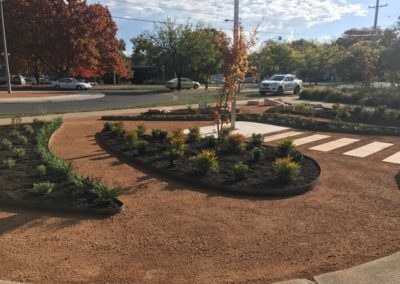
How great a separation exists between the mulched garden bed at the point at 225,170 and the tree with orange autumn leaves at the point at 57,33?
132 ft

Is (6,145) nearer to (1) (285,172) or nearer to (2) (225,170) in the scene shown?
(2) (225,170)

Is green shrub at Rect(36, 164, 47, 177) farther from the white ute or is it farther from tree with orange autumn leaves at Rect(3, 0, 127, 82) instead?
tree with orange autumn leaves at Rect(3, 0, 127, 82)

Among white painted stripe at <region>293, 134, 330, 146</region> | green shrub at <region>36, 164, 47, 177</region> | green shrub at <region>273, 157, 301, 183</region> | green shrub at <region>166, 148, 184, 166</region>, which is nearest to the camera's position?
green shrub at <region>36, 164, 47, 177</region>

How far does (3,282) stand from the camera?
12.9 ft

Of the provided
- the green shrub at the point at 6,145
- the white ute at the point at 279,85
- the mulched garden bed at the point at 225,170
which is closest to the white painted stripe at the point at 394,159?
the mulched garden bed at the point at 225,170

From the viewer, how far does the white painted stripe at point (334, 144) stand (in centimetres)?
1084

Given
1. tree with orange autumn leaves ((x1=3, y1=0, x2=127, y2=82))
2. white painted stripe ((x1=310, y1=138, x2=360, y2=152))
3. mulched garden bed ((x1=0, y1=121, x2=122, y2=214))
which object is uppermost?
tree with orange autumn leaves ((x1=3, y1=0, x2=127, y2=82))

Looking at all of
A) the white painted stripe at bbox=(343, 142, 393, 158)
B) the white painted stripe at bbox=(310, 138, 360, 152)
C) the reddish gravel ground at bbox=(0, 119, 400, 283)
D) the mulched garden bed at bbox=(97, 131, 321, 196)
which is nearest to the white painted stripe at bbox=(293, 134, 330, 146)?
the white painted stripe at bbox=(310, 138, 360, 152)

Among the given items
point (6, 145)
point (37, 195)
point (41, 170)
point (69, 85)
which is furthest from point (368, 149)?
point (69, 85)

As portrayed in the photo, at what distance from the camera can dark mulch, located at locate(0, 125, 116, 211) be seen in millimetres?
5875

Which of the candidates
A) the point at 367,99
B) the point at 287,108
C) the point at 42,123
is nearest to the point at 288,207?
→ the point at 42,123

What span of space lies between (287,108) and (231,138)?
11094 millimetres

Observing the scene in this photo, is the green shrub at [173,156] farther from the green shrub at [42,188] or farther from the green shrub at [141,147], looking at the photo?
the green shrub at [42,188]

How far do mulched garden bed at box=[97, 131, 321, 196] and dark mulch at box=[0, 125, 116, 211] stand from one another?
1809 mm
